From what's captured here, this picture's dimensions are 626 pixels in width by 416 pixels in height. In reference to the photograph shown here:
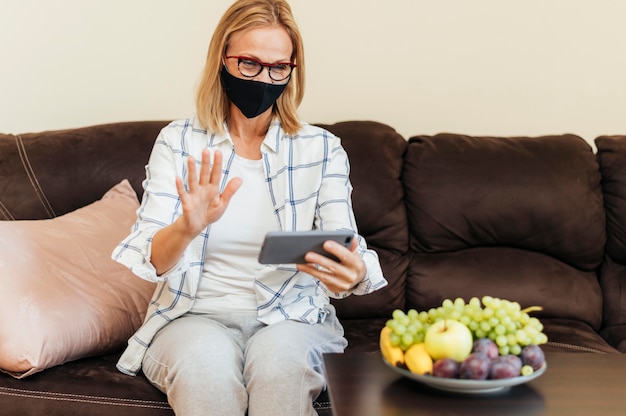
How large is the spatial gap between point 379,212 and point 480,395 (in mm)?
1049

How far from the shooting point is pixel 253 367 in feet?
5.34

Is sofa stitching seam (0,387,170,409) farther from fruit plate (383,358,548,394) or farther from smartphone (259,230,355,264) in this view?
fruit plate (383,358,548,394)

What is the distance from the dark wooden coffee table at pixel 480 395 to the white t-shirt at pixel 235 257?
0.38 metres

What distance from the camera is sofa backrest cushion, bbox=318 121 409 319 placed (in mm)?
2322

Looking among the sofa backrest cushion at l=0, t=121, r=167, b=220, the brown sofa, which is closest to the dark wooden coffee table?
the brown sofa

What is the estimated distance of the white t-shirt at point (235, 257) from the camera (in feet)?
6.10

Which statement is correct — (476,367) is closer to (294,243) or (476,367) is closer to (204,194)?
(294,243)

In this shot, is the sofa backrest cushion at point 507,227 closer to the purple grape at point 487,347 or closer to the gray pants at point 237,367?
the gray pants at point 237,367

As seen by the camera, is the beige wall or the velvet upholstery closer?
the velvet upholstery

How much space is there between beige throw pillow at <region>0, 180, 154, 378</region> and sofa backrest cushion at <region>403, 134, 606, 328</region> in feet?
2.71

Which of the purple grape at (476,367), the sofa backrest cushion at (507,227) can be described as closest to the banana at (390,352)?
the purple grape at (476,367)

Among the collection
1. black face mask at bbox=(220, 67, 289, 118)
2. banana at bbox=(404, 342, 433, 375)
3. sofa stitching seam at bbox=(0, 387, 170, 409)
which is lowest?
sofa stitching seam at bbox=(0, 387, 170, 409)

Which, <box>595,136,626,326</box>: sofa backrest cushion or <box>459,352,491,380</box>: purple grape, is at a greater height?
<box>459,352,491,380</box>: purple grape

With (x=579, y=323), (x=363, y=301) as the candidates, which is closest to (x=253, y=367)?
(x=363, y=301)
